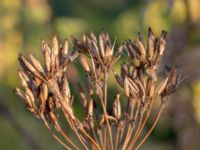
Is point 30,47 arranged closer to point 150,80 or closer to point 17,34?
point 17,34

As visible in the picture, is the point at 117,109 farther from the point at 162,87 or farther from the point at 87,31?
the point at 87,31

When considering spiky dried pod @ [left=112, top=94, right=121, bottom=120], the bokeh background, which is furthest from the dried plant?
the bokeh background

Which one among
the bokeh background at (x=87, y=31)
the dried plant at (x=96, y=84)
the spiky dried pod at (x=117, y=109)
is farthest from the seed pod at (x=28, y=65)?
the bokeh background at (x=87, y=31)

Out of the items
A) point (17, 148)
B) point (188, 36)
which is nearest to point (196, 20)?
point (188, 36)

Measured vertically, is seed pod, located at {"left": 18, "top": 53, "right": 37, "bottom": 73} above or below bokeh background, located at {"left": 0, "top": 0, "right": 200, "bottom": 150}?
below

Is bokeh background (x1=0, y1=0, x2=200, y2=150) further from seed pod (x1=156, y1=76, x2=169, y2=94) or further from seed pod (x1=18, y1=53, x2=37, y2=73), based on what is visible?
seed pod (x1=18, y1=53, x2=37, y2=73)

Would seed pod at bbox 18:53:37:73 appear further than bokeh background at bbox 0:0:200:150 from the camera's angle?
No
